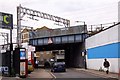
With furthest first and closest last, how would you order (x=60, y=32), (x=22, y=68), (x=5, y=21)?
1. (x=60, y=32)
2. (x=5, y=21)
3. (x=22, y=68)

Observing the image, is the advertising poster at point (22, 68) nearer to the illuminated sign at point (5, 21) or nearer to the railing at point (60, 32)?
the illuminated sign at point (5, 21)

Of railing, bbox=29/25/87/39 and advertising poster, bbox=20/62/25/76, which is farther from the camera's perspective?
railing, bbox=29/25/87/39

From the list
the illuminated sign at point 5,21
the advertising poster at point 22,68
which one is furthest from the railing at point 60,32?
the advertising poster at point 22,68

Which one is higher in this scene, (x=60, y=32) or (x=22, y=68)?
(x=60, y=32)

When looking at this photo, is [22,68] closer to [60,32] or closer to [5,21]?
[5,21]

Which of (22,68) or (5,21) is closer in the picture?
(22,68)

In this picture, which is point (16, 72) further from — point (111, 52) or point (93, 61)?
point (93, 61)

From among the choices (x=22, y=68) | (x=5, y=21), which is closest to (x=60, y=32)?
(x=5, y=21)

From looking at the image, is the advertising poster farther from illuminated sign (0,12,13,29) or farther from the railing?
the railing

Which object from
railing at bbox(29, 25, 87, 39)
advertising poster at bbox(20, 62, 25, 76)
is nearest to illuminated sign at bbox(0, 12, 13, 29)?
advertising poster at bbox(20, 62, 25, 76)

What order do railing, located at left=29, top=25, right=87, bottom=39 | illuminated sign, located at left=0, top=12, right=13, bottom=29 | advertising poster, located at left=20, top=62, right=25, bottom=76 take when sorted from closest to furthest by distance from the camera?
advertising poster, located at left=20, top=62, right=25, bottom=76 → illuminated sign, located at left=0, top=12, right=13, bottom=29 → railing, located at left=29, top=25, right=87, bottom=39

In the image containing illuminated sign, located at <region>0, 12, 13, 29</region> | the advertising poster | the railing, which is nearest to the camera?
the advertising poster

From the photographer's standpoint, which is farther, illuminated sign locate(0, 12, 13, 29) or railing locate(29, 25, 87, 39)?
railing locate(29, 25, 87, 39)

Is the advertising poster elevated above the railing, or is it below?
below
